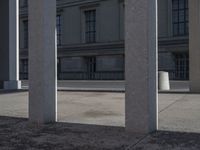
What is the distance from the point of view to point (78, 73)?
4644cm

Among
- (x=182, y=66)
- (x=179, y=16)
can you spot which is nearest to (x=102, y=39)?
(x=179, y=16)

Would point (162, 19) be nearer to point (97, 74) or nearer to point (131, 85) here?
point (97, 74)

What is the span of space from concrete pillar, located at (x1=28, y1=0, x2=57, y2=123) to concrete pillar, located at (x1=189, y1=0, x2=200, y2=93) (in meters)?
9.59

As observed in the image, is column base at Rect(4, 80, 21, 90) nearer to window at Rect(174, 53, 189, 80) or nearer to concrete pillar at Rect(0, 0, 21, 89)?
concrete pillar at Rect(0, 0, 21, 89)

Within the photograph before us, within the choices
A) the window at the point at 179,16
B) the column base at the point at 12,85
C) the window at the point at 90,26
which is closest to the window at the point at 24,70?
the window at the point at 90,26

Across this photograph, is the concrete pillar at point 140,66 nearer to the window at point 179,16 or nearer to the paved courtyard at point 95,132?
the paved courtyard at point 95,132

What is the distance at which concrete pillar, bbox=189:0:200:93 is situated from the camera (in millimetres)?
16922

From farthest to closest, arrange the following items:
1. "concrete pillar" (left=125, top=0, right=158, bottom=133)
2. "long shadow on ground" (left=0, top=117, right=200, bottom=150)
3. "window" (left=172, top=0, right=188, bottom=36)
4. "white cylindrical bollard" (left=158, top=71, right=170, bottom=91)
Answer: "window" (left=172, top=0, right=188, bottom=36) < "white cylindrical bollard" (left=158, top=71, right=170, bottom=91) < "concrete pillar" (left=125, top=0, right=158, bottom=133) < "long shadow on ground" (left=0, top=117, right=200, bottom=150)

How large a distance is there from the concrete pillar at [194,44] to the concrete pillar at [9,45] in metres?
10.1

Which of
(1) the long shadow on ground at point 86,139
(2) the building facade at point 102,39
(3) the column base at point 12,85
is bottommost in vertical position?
(1) the long shadow on ground at point 86,139

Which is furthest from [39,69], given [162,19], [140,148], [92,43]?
[92,43]

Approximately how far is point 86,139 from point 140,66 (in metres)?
1.93

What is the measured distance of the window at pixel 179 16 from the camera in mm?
41081

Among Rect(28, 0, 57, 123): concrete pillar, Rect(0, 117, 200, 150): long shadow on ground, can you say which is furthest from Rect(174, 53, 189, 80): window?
Rect(0, 117, 200, 150): long shadow on ground
